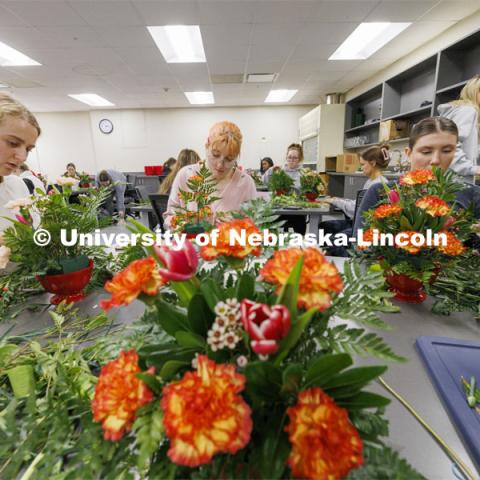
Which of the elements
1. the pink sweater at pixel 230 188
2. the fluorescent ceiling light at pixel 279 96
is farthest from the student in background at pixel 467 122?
the fluorescent ceiling light at pixel 279 96

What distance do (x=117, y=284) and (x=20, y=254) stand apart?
1.93 feet

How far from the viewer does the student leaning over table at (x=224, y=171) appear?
1.70 m

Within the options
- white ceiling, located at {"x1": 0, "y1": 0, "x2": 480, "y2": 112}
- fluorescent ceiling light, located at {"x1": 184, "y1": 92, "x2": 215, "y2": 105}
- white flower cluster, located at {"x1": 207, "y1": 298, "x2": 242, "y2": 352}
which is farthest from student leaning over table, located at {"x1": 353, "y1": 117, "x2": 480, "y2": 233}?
fluorescent ceiling light, located at {"x1": 184, "y1": 92, "x2": 215, "y2": 105}

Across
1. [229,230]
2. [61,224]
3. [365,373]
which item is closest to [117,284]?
[229,230]

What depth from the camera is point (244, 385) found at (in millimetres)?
293

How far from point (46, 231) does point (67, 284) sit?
16 centimetres

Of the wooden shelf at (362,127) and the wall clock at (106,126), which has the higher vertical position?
the wall clock at (106,126)

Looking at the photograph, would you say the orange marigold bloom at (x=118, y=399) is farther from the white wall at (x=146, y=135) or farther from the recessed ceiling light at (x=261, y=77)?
the white wall at (x=146, y=135)

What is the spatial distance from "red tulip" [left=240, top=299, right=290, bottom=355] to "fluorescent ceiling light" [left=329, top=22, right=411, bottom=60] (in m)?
4.74

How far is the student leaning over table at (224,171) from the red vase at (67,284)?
69 centimetres

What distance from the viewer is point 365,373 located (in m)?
0.31

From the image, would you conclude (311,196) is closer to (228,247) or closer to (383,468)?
(228,247)

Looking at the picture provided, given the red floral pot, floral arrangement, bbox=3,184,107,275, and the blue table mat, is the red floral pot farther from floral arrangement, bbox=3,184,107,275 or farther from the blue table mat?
floral arrangement, bbox=3,184,107,275

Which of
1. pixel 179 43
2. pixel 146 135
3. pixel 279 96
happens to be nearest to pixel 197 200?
pixel 179 43
